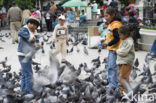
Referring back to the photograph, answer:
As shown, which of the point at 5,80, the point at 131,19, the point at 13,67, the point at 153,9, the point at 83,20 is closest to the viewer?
the point at 5,80

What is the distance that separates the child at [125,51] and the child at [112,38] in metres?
0.18

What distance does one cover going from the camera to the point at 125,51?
549 centimetres

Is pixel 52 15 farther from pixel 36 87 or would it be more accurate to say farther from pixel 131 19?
pixel 36 87

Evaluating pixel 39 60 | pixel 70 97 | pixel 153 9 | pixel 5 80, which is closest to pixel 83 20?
pixel 153 9

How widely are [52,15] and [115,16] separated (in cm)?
1606

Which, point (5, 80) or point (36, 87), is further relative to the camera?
point (5, 80)

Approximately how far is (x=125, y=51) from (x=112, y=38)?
0.46 meters

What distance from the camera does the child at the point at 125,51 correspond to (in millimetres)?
5477

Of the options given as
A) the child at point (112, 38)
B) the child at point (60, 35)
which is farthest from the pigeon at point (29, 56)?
the child at point (60, 35)

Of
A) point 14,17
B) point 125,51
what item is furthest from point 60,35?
point 14,17

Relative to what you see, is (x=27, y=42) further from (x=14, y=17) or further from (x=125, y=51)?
(x=14, y=17)

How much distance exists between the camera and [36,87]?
15.0 ft

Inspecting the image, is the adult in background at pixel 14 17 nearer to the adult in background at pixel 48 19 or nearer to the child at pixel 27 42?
the adult in background at pixel 48 19

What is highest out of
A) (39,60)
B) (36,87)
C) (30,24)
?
(30,24)
